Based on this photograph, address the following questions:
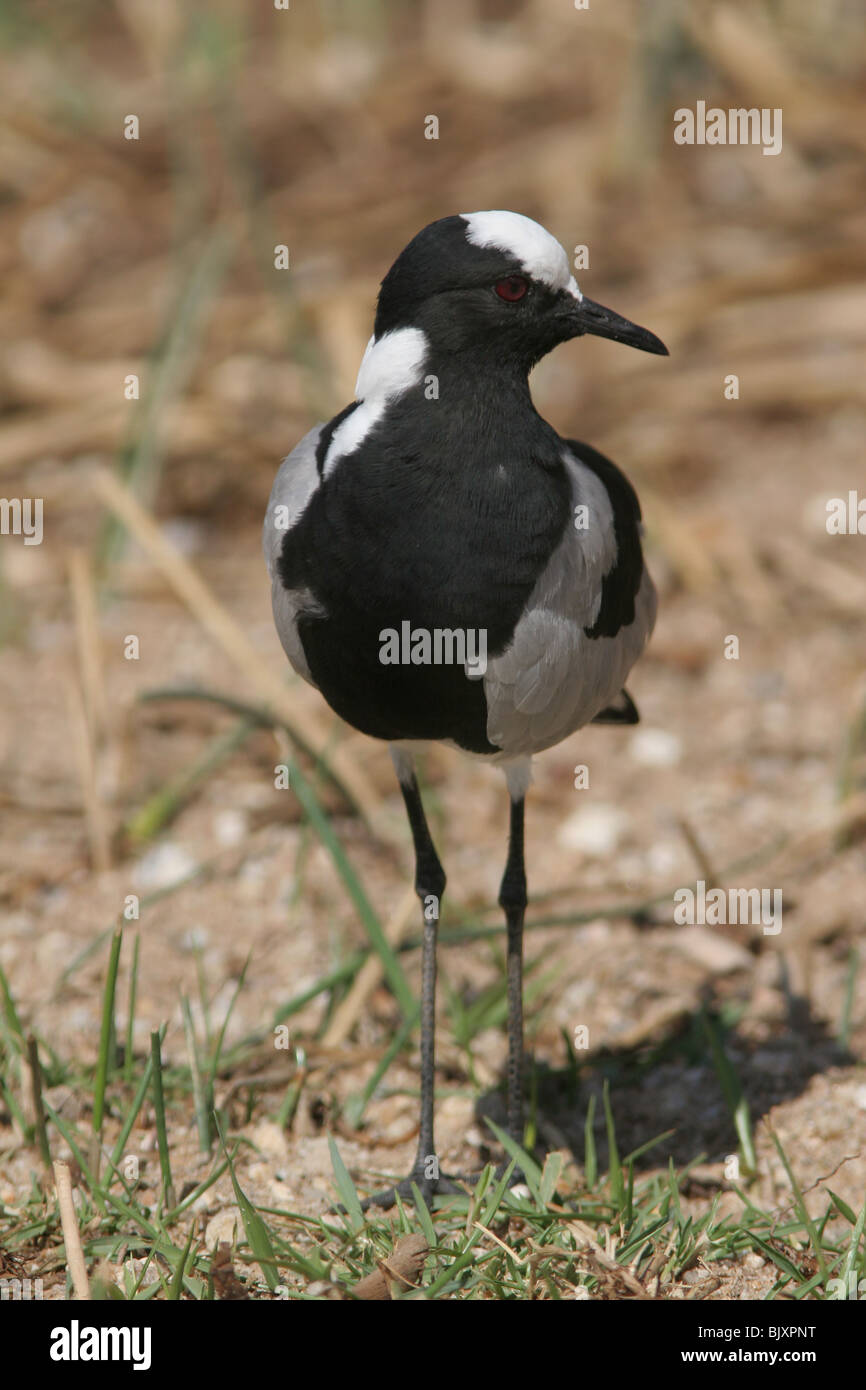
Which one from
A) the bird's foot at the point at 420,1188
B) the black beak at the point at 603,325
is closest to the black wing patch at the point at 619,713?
the black beak at the point at 603,325

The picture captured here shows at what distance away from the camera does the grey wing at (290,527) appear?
2547 millimetres

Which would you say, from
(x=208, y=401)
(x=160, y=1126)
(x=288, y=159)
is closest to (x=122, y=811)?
(x=160, y=1126)

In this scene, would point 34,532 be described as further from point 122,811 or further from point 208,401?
point 122,811

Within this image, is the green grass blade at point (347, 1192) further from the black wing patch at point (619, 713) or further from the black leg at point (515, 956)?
the black wing patch at point (619, 713)

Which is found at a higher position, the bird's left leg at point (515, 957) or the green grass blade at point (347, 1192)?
the bird's left leg at point (515, 957)

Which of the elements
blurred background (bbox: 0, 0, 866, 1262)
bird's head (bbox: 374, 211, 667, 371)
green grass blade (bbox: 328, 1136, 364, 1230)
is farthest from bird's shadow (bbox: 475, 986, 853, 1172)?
bird's head (bbox: 374, 211, 667, 371)

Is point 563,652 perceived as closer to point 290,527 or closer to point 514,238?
point 290,527

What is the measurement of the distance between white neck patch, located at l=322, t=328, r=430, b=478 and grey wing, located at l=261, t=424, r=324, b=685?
0.24ft

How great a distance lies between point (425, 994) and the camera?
3002 millimetres

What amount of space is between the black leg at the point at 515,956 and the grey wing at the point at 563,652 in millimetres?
359

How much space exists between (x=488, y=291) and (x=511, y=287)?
38 millimetres

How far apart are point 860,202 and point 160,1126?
222 inches

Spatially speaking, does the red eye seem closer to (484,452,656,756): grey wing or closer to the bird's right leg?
(484,452,656,756): grey wing

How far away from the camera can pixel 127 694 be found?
454 centimetres
